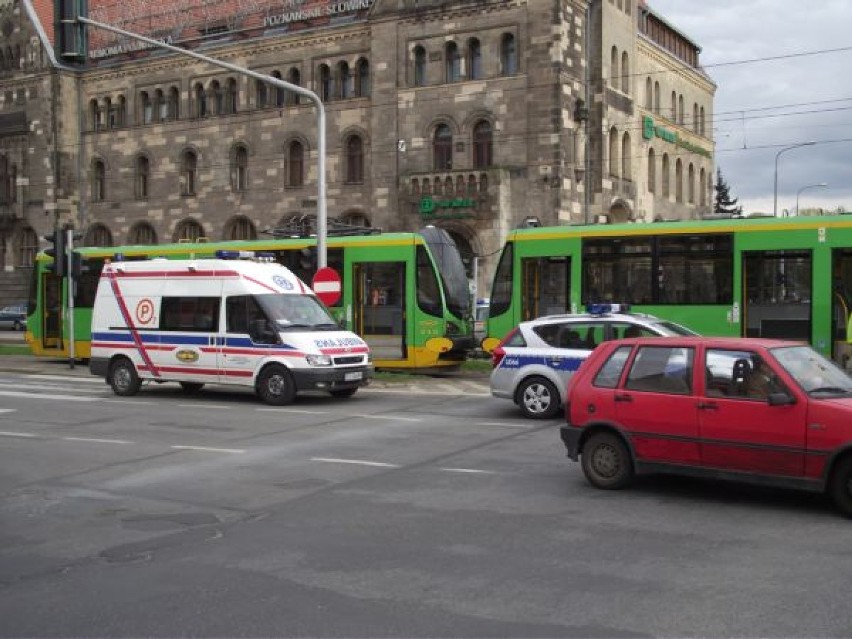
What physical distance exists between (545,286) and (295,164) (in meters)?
26.1

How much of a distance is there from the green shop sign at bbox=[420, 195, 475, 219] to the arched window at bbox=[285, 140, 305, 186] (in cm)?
719

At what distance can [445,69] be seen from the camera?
4009 centimetres

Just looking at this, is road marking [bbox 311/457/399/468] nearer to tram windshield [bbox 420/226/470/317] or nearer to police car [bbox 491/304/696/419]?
police car [bbox 491/304/696/419]

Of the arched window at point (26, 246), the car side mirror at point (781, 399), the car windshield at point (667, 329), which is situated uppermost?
the arched window at point (26, 246)

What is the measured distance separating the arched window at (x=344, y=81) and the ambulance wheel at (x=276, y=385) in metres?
27.4

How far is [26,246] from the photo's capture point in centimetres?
5312

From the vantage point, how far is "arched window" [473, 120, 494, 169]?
39438 mm

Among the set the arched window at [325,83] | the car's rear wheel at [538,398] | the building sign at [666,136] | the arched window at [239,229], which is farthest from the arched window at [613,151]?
the car's rear wheel at [538,398]

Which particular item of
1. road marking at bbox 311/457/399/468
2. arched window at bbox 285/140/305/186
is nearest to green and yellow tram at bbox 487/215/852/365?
road marking at bbox 311/457/399/468

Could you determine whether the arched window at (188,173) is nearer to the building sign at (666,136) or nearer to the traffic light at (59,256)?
the building sign at (666,136)

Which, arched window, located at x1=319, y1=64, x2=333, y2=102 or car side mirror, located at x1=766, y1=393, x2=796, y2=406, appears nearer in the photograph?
car side mirror, located at x1=766, y1=393, x2=796, y2=406

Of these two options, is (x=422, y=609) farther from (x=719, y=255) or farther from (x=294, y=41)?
(x=294, y=41)

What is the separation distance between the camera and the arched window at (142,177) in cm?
4953

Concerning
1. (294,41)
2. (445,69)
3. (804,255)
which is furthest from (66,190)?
(804,255)
